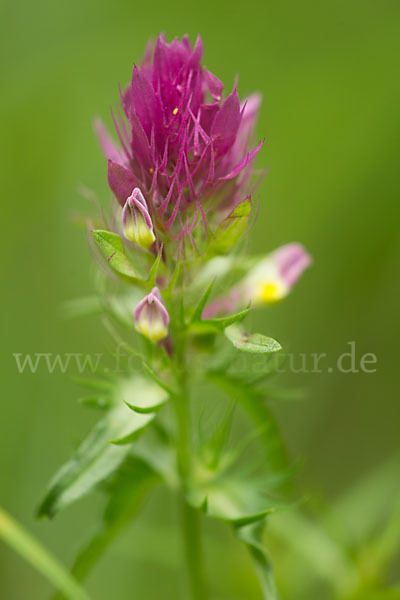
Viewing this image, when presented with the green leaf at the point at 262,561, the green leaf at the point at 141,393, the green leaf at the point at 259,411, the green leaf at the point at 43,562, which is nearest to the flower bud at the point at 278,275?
the green leaf at the point at 259,411

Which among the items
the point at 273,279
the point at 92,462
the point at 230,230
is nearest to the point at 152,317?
the point at 230,230

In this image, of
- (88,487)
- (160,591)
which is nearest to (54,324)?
(160,591)

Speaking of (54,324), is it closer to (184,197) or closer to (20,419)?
(20,419)

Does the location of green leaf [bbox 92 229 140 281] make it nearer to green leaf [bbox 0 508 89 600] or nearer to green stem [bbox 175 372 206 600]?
green stem [bbox 175 372 206 600]

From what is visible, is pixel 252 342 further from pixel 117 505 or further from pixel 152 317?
pixel 117 505

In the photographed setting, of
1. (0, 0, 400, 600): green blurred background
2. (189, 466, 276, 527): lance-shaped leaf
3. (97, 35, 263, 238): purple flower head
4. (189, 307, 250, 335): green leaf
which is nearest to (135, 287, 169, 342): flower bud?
(189, 307, 250, 335): green leaf

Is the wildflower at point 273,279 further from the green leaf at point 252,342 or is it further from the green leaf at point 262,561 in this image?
the green leaf at point 262,561
